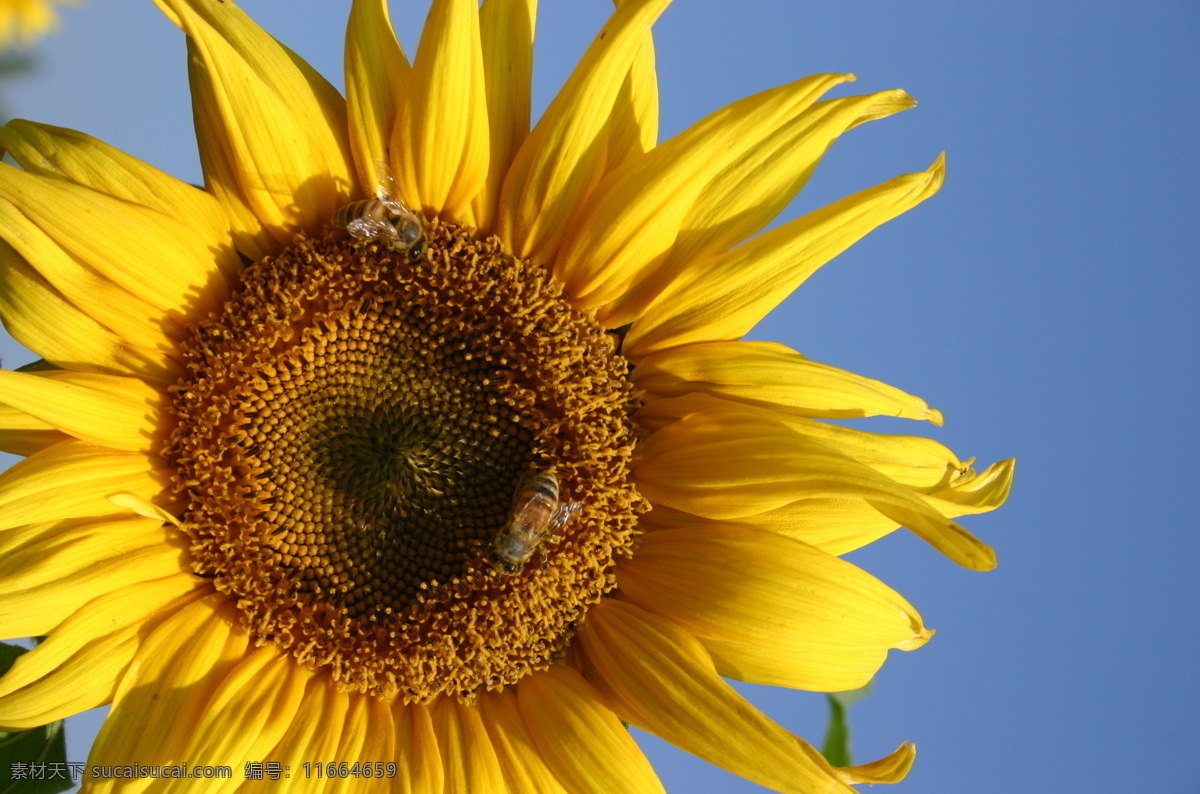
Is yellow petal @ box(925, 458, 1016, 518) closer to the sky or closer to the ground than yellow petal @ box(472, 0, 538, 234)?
closer to the ground

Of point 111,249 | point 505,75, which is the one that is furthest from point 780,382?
point 111,249

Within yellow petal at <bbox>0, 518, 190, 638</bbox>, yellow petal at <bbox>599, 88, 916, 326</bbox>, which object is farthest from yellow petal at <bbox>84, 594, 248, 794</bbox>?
yellow petal at <bbox>599, 88, 916, 326</bbox>

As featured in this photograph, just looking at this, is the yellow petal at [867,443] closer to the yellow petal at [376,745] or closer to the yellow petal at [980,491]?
the yellow petal at [980,491]

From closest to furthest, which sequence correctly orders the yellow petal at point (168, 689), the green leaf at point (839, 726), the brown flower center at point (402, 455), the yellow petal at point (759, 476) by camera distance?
the yellow petal at point (759, 476) → the yellow petal at point (168, 689) → the brown flower center at point (402, 455) → the green leaf at point (839, 726)

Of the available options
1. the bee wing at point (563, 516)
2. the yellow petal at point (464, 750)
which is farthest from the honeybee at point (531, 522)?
the yellow petal at point (464, 750)

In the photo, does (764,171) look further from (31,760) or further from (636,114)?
(31,760)

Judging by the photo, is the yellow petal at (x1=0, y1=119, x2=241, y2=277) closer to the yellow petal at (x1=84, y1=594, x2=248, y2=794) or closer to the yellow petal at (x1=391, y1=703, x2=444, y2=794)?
the yellow petal at (x1=84, y1=594, x2=248, y2=794)

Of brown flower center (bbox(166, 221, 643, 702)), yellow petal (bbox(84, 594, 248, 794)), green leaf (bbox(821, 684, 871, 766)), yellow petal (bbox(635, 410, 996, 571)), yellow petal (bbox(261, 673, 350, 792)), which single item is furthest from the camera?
green leaf (bbox(821, 684, 871, 766))
